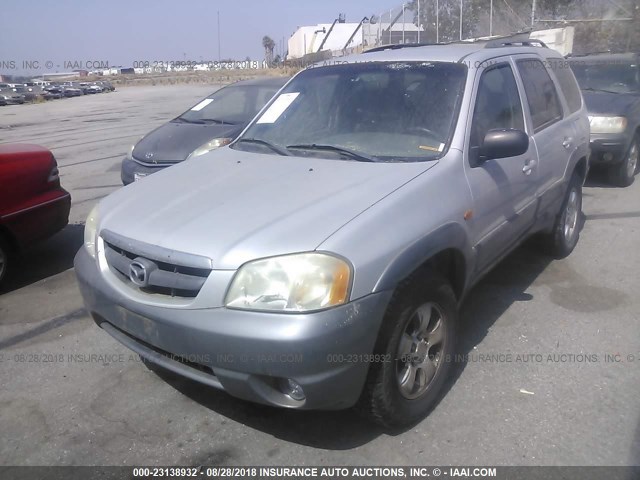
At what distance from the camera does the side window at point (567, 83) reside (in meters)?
4.93

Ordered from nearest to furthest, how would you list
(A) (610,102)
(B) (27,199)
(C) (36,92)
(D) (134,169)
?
(B) (27,199) < (D) (134,169) < (A) (610,102) < (C) (36,92)

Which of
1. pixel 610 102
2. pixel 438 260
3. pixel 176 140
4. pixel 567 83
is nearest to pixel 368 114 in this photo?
pixel 438 260

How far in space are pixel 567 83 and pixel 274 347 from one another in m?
4.05

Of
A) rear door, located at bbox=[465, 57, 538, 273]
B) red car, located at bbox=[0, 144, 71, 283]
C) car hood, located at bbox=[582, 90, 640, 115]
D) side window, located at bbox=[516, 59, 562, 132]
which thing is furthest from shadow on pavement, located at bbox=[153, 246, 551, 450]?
car hood, located at bbox=[582, 90, 640, 115]

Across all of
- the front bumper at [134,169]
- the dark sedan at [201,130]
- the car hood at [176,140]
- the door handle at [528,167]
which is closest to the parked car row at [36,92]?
the dark sedan at [201,130]

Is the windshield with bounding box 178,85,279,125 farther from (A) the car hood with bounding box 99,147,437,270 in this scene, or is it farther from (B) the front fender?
(B) the front fender

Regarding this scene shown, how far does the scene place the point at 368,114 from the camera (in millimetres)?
3672

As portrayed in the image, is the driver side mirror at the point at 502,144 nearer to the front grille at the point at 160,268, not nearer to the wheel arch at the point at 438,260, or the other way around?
the wheel arch at the point at 438,260

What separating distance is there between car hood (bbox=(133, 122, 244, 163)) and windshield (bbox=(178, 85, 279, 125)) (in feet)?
1.01

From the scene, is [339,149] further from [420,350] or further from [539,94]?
[539,94]

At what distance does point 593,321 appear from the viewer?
403cm

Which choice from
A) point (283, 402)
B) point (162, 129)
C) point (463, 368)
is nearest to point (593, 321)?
point (463, 368)

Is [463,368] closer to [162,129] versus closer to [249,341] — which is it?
[249,341]

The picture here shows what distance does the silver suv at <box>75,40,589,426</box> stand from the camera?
2432 millimetres
